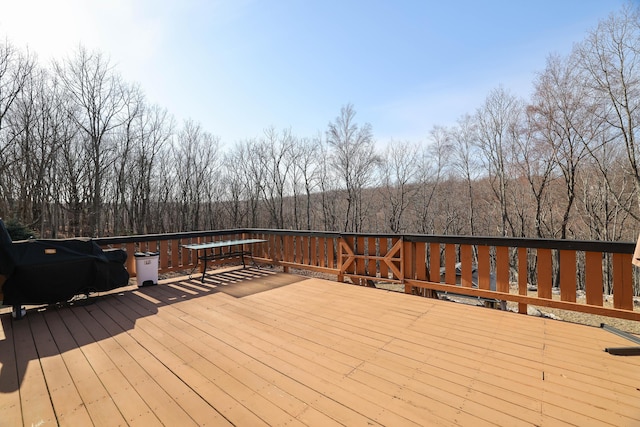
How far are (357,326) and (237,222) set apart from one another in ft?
54.0

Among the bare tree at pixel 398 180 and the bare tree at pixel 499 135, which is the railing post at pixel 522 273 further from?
the bare tree at pixel 398 180

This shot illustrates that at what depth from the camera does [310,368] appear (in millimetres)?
1960

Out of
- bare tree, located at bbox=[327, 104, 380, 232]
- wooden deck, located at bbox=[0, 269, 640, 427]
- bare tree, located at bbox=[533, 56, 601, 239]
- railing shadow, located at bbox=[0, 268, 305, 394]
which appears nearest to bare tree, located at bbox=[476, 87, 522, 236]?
bare tree, located at bbox=[533, 56, 601, 239]

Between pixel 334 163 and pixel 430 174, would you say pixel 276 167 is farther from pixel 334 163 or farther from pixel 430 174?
pixel 430 174

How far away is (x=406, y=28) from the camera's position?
631 cm

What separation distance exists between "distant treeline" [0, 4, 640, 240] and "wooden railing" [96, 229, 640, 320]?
9.60 metres

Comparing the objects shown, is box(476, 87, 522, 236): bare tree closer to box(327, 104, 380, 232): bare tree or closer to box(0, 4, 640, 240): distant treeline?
box(0, 4, 640, 240): distant treeline

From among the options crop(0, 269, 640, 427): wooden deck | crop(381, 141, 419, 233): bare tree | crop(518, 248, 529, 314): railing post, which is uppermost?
crop(381, 141, 419, 233): bare tree

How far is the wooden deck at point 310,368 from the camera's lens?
148 cm

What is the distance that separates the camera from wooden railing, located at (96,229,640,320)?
8.68ft

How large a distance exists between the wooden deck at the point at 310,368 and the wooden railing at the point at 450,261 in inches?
12.2

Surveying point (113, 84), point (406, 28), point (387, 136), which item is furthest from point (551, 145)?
point (113, 84)

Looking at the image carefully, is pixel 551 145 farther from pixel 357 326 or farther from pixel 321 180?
pixel 357 326

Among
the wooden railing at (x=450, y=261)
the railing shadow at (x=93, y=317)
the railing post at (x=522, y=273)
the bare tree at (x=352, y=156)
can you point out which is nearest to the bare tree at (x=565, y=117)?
the bare tree at (x=352, y=156)
